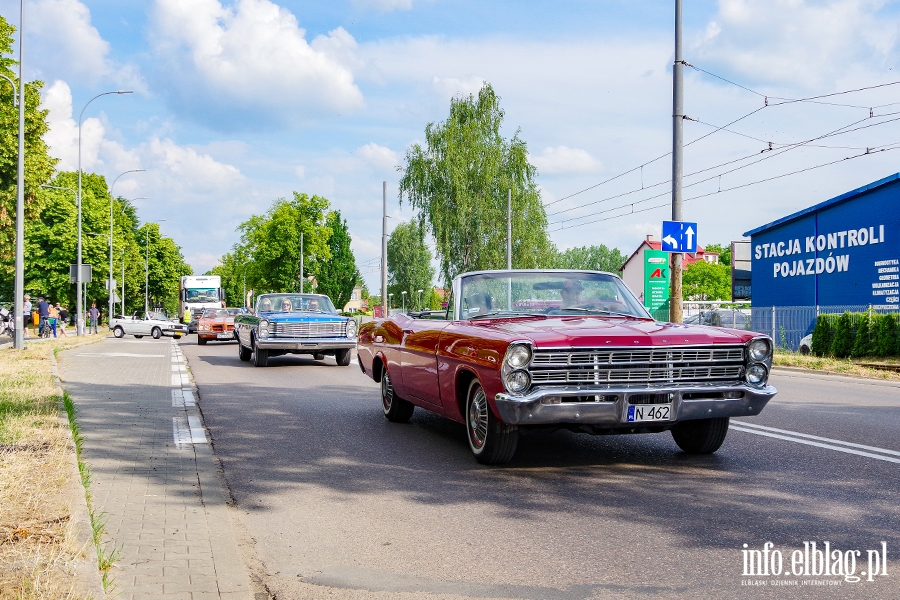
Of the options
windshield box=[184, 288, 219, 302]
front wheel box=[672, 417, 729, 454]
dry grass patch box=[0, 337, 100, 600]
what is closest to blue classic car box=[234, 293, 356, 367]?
dry grass patch box=[0, 337, 100, 600]

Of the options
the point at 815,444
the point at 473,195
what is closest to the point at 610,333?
the point at 815,444

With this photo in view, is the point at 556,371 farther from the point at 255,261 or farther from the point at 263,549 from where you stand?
the point at 255,261

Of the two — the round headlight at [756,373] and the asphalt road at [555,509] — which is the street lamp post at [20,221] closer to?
the asphalt road at [555,509]

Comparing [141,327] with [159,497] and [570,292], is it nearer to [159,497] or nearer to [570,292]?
[570,292]

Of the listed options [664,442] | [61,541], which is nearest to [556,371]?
[664,442]

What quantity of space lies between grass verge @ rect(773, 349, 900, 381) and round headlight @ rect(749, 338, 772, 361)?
12942 mm

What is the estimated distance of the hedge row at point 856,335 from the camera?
22.1 metres

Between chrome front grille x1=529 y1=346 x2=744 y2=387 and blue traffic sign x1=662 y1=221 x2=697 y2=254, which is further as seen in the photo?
blue traffic sign x1=662 y1=221 x2=697 y2=254

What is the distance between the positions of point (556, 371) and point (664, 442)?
2.31 m

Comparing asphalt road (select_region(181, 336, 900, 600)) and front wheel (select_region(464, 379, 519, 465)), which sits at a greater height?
front wheel (select_region(464, 379, 519, 465))

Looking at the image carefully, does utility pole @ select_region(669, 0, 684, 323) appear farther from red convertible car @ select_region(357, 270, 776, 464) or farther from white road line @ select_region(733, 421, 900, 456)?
red convertible car @ select_region(357, 270, 776, 464)

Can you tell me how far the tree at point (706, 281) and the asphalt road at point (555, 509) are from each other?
342 ft

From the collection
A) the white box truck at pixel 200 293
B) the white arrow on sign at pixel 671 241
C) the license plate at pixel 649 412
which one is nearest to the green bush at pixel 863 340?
the white arrow on sign at pixel 671 241

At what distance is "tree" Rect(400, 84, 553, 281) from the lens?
51.1m
